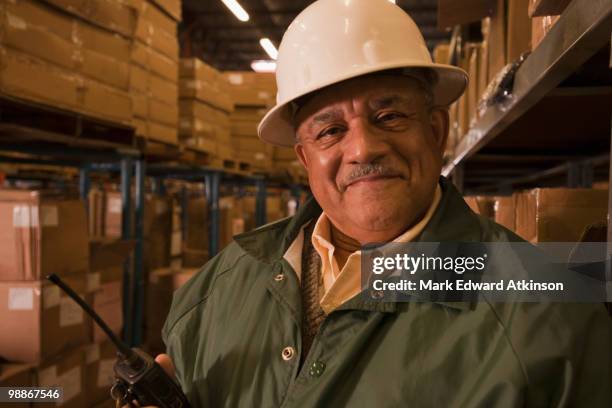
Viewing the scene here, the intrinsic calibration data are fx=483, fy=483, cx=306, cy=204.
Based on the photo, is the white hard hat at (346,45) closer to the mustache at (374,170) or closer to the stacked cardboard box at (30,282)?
the mustache at (374,170)

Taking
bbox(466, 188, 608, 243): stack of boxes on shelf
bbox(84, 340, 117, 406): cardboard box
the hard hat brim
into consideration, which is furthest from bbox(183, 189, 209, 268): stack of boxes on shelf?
bbox(466, 188, 608, 243): stack of boxes on shelf

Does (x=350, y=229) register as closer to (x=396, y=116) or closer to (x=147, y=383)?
(x=396, y=116)

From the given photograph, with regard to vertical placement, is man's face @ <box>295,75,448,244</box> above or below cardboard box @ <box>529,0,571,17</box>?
below

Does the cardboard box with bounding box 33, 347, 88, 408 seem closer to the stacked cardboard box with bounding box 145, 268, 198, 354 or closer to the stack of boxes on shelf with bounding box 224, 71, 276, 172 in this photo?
the stacked cardboard box with bounding box 145, 268, 198, 354

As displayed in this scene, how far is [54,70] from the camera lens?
2430 millimetres

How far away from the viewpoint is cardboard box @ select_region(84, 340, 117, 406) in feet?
8.99

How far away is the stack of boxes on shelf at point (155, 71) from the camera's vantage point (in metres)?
3.36

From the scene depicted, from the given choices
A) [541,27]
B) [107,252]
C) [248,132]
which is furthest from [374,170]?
[248,132]

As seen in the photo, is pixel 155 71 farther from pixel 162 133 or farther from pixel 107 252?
pixel 107 252

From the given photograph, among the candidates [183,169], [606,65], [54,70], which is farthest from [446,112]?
[183,169]

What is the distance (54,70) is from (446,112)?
2.10 meters

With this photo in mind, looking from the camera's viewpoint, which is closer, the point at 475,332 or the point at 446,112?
the point at 475,332

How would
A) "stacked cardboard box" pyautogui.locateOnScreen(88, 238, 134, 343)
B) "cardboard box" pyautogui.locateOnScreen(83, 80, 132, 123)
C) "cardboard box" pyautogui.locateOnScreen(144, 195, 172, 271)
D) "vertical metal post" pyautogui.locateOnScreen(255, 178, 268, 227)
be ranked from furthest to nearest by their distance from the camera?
"vertical metal post" pyautogui.locateOnScreen(255, 178, 268, 227) < "cardboard box" pyautogui.locateOnScreen(144, 195, 172, 271) < "stacked cardboard box" pyautogui.locateOnScreen(88, 238, 134, 343) < "cardboard box" pyautogui.locateOnScreen(83, 80, 132, 123)

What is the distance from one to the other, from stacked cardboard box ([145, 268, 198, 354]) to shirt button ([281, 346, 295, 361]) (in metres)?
3.30
